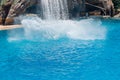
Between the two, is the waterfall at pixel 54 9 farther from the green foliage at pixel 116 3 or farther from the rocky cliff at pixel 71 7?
the green foliage at pixel 116 3

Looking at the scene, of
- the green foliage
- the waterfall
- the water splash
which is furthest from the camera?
the green foliage

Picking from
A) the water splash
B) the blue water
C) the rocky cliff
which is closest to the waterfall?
the rocky cliff

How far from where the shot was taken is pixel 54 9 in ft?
105

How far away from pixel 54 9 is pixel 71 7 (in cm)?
245

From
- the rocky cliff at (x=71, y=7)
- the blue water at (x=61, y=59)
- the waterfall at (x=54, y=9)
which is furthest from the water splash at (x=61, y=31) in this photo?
the waterfall at (x=54, y=9)

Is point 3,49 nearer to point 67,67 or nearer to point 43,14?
point 67,67

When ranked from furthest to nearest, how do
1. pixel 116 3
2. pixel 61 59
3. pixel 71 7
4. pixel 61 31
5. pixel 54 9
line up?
pixel 116 3
pixel 71 7
pixel 54 9
pixel 61 31
pixel 61 59

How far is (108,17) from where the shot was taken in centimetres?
3331

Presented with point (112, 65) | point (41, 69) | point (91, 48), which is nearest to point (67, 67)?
point (41, 69)

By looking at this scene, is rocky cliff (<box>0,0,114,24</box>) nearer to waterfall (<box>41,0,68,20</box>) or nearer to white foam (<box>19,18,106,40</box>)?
waterfall (<box>41,0,68,20</box>)

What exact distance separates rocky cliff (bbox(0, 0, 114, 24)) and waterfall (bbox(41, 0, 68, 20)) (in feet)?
3.12

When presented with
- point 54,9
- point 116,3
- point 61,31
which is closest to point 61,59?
point 61,31

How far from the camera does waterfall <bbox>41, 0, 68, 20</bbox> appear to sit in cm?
3162

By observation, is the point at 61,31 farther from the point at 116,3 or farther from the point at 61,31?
the point at 116,3
